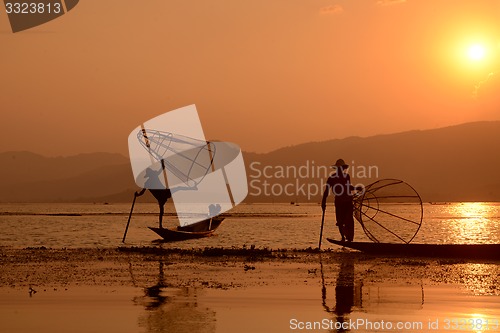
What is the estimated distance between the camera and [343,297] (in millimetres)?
16375

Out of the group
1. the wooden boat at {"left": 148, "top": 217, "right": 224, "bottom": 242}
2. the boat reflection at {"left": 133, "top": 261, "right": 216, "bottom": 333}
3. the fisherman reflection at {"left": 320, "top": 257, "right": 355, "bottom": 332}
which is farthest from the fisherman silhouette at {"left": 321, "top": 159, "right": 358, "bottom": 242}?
the wooden boat at {"left": 148, "top": 217, "right": 224, "bottom": 242}

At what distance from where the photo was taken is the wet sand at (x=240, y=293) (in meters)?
13.3

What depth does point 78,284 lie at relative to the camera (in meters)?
19.0

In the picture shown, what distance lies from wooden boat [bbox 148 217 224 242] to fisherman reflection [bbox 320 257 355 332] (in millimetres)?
16620

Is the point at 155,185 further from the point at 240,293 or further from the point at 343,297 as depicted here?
the point at 343,297

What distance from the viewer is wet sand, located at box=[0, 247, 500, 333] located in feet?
43.7

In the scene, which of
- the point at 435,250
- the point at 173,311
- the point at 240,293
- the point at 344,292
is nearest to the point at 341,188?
the point at 435,250

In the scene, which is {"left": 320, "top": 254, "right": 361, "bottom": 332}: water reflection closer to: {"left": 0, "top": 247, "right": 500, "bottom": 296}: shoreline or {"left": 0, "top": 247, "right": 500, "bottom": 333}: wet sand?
{"left": 0, "top": 247, "right": 500, "bottom": 333}: wet sand

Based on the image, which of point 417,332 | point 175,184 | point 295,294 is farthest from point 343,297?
point 175,184

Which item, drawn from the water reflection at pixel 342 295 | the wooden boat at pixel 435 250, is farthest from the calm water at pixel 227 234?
the water reflection at pixel 342 295

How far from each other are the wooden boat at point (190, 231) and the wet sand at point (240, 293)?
11349mm

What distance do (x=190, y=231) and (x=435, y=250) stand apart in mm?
20647

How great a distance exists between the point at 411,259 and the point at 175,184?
1721 cm

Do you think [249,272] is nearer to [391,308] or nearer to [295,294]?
[295,294]
